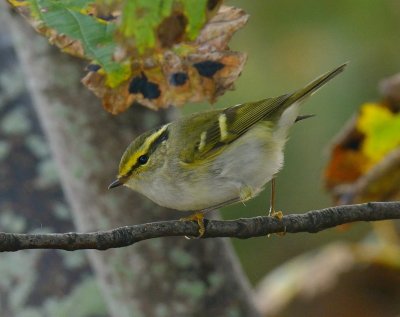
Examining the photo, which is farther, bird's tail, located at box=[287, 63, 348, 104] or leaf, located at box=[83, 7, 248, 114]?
bird's tail, located at box=[287, 63, 348, 104]

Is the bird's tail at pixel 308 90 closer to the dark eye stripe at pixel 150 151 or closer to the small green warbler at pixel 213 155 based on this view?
the small green warbler at pixel 213 155

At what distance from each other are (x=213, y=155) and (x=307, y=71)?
155 inches

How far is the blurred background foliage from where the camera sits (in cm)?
682

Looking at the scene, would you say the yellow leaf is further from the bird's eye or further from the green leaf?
the green leaf

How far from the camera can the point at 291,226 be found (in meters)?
2.73

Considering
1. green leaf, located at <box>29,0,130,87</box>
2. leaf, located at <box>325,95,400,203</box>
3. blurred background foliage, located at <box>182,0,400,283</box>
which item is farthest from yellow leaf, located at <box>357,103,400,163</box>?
blurred background foliage, located at <box>182,0,400,283</box>

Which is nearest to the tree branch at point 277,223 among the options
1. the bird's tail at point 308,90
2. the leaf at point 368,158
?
the bird's tail at point 308,90

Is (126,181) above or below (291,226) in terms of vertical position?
below

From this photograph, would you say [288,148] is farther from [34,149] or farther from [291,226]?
[291,226]

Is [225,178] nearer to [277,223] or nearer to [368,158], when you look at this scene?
[277,223]

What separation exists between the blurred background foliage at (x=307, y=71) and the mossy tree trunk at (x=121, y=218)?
9.43 ft

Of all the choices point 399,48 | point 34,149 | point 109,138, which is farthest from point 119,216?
point 399,48

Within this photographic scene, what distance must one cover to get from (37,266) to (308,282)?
131cm

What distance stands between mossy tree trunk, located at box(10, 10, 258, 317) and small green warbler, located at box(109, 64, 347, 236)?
425 millimetres
